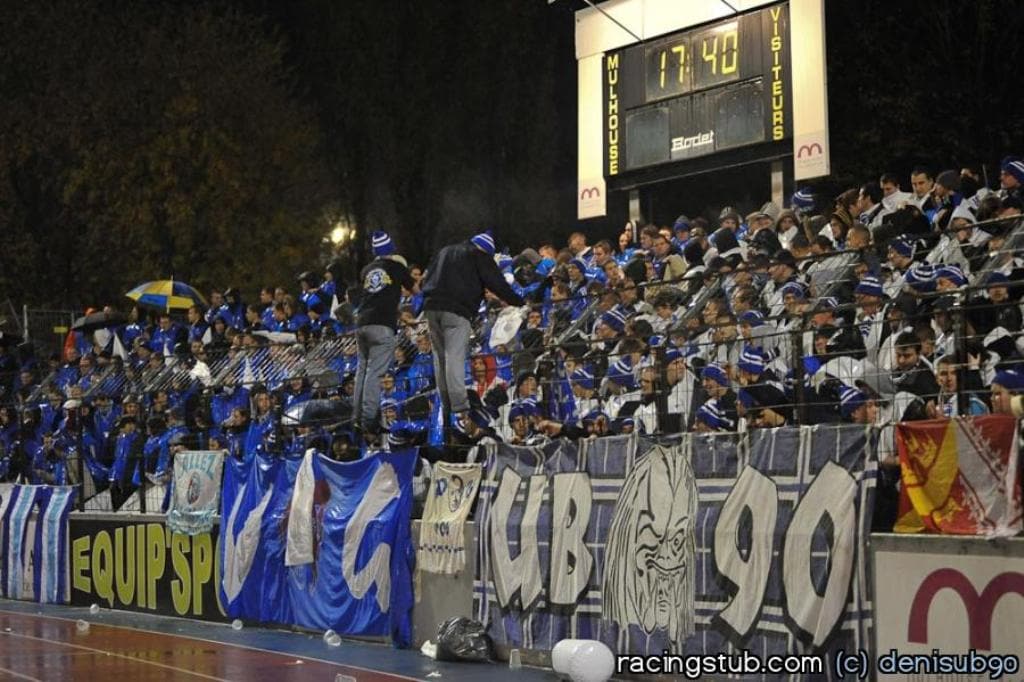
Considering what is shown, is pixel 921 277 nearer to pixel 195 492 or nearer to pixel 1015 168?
pixel 1015 168

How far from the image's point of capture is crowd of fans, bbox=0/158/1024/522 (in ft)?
35.1

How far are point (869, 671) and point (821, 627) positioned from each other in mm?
459

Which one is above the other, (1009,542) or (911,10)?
(911,10)

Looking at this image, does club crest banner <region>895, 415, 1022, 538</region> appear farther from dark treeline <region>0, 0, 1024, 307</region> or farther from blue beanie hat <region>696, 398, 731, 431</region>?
dark treeline <region>0, 0, 1024, 307</region>

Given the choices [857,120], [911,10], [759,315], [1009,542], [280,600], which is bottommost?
[280,600]

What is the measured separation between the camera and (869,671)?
954 cm

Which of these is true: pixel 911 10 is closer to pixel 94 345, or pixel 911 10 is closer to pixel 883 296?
pixel 94 345

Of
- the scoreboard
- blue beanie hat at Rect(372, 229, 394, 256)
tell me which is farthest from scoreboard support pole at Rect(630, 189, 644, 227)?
blue beanie hat at Rect(372, 229, 394, 256)

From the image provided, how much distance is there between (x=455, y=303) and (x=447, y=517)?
200cm

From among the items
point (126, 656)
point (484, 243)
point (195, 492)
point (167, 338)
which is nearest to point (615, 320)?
point (484, 243)

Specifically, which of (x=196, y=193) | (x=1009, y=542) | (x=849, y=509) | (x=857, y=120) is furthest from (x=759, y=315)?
(x=196, y=193)

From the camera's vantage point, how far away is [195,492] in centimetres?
1767

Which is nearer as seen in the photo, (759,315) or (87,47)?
(759,315)

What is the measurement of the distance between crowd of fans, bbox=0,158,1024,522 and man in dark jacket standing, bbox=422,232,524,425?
31cm
